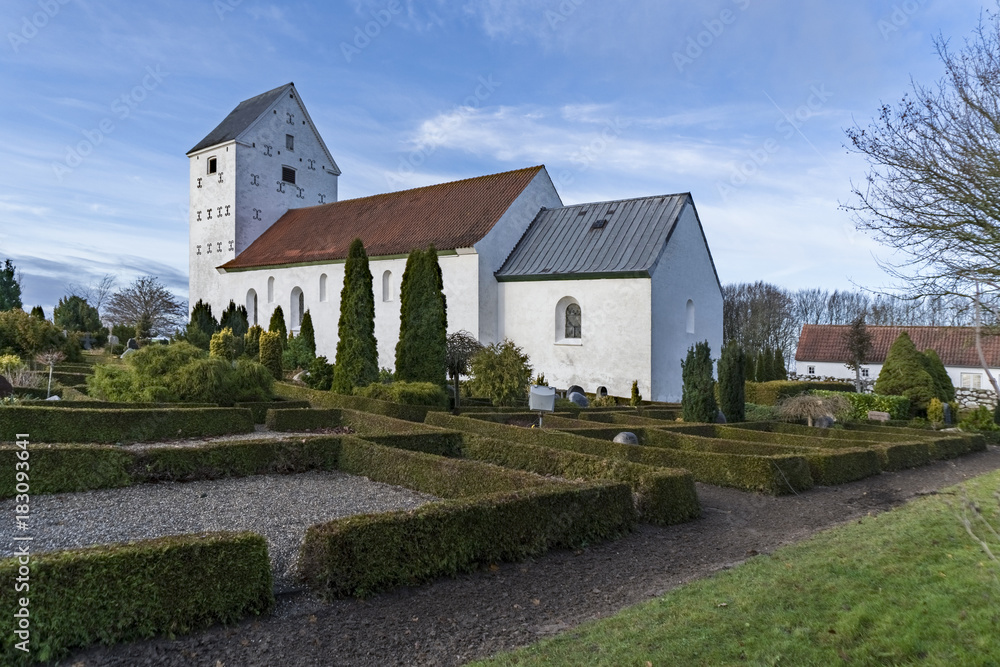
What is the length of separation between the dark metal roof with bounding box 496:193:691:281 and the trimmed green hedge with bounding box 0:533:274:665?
15.6 metres

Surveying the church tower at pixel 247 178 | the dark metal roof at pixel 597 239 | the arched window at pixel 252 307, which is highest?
the church tower at pixel 247 178

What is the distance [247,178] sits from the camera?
29.3 m

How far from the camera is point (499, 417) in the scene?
12.5m

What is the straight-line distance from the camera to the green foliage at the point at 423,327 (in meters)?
16.0

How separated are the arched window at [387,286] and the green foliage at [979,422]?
57.7ft

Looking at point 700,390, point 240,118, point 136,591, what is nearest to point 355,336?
point 700,390

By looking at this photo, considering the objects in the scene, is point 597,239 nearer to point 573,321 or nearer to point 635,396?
point 573,321

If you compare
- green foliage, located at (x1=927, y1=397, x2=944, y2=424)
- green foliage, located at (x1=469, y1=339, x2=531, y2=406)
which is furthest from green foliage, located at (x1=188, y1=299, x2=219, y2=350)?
green foliage, located at (x1=927, y1=397, x2=944, y2=424)

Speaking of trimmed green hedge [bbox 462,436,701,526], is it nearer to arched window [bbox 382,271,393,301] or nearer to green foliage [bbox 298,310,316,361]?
arched window [bbox 382,271,393,301]

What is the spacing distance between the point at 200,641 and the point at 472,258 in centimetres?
1784

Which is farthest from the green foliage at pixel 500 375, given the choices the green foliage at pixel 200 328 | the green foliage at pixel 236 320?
the green foliage at pixel 200 328

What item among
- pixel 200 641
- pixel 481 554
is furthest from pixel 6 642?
pixel 481 554

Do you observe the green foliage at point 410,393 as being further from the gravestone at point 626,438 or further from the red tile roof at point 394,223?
the red tile roof at point 394,223

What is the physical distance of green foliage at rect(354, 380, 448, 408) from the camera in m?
13.5
